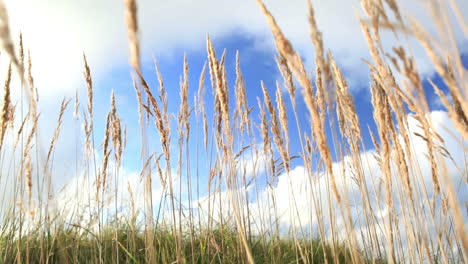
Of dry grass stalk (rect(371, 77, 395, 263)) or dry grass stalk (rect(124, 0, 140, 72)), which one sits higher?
dry grass stalk (rect(124, 0, 140, 72))

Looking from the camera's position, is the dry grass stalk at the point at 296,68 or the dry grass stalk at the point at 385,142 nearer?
the dry grass stalk at the point at 296,68

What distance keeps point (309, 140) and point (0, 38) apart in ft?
6.51

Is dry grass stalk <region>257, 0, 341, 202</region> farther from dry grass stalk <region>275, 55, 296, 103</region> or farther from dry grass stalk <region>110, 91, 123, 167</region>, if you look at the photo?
dry grass stalk <region>110, 91, 123, 167</region>

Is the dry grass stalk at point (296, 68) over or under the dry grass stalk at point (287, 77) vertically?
under

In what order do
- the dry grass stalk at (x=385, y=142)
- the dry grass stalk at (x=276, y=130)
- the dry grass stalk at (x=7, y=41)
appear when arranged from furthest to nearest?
1. the dry grass stalk at (x=276, y=130)
2. the dry grass stalk at (x=385, y=142)
3. the dry grass stalk at (x=7, y=41)

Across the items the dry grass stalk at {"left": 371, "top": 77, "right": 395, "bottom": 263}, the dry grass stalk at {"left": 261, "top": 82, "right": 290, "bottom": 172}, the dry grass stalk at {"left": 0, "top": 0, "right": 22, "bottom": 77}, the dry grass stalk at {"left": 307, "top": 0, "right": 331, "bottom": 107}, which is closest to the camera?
the dry grass stalk at {"left": 307, "top": 0, "right": 331, "bottom": 107}

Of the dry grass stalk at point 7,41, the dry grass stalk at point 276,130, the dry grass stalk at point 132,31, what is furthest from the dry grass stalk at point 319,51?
the dry grass stalk at point 276,130

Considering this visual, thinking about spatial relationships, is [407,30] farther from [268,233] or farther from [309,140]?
[268,233]

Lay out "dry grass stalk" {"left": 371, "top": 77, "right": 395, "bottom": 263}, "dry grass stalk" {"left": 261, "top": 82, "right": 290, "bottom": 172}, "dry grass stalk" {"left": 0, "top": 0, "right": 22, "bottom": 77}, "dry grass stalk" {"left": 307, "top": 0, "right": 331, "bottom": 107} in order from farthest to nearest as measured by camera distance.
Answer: "dry grass stalk" {"left": 261, "top": 82, "right": 290, "bottom": 172}
"dry grass stalk" {"left": 371, "top": 77, "right": 395, "bottom": 263}
"dry grass stalk" {"left": 0, "top": 0, "right": 22, "bottom": 77}
"dry grass stalk" {"left": 307, "top": 0, "right": 331, "bottom": 107}

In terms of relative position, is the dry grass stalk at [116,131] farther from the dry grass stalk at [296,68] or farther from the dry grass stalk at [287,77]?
the dry grass stalk at [296,68]

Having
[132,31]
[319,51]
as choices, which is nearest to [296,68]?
[319,51]

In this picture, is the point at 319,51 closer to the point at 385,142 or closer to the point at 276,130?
the point at 385,142

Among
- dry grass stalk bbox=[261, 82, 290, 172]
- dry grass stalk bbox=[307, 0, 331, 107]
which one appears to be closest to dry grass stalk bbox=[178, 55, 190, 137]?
dry grass stalk bbox=[261, 82, 290, 172]

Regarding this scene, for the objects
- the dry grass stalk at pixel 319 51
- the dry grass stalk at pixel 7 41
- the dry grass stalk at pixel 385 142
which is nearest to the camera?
the dry grass stalk at pixel 319 51
